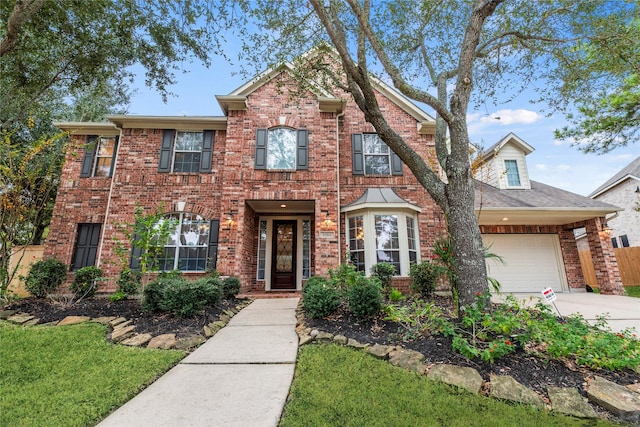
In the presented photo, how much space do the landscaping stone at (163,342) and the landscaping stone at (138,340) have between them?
0.10m

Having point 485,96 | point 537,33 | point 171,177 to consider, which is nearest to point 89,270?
point 171,177

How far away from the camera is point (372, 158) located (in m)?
9.41

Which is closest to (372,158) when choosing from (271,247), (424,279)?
(424,279)

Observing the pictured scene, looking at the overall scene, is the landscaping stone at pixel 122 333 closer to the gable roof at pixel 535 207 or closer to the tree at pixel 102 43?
the tree at pixel 102 43

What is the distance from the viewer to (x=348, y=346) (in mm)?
3756

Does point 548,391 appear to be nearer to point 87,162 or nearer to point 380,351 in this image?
point 380,351

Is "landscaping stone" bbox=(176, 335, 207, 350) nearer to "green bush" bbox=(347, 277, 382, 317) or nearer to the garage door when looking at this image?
"green bush" bbox=(347, 277, 382, 317)

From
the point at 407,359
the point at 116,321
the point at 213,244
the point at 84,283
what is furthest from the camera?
the point at 213,244

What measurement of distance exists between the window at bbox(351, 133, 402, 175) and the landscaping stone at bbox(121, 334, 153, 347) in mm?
6973

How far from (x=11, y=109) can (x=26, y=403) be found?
35.4ft

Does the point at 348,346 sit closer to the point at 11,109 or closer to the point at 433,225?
the point at 433,225

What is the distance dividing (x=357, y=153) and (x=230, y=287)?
5.70 m

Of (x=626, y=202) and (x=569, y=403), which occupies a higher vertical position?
(x=626, y=202)

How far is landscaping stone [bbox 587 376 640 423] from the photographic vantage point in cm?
234
